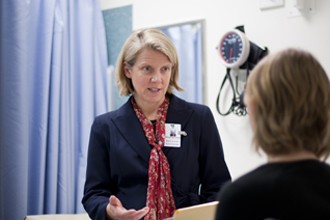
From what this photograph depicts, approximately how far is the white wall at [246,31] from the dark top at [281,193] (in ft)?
3.84

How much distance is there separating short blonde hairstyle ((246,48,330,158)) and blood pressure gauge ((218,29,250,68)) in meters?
1.28

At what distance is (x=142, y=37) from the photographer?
147 cm

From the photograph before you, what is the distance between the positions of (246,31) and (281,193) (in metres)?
1.57

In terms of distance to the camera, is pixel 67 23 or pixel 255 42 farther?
pixel 67 23

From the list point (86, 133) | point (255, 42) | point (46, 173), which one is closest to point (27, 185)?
point (46, 173)

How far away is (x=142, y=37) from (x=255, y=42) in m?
0.85

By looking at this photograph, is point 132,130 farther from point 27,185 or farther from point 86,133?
point 86,133

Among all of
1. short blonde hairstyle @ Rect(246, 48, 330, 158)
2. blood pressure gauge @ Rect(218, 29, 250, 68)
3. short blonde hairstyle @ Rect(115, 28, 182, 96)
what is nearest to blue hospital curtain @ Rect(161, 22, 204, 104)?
blood pressure gauge @ Rect(218, 29, 250, 68)

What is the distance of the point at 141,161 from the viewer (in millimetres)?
1404

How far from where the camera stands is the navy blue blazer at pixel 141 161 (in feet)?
4.57

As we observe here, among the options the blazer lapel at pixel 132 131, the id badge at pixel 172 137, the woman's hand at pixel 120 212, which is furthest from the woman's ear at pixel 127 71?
the woman's hand at pixel 120 212

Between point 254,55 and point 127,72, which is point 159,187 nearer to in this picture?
point 127,72

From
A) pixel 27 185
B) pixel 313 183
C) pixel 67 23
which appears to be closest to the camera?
pixel 313 183

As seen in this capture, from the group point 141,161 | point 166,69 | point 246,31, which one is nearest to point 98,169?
point 141,161
